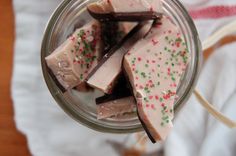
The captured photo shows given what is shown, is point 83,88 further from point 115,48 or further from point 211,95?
point 211,95

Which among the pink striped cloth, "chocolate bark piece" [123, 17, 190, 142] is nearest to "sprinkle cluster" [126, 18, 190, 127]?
"chocolate bark piece" [123, 17, 190, 142]

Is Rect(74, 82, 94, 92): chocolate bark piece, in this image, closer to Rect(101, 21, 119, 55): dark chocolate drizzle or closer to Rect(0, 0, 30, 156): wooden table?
Rect(101, 21, 119, 55): dark chocolate drizzle

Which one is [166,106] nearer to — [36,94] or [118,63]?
[118,63]

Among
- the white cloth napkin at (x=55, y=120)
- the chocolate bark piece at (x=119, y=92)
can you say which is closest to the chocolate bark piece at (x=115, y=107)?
the chocolate bark piece at (x=119, y=92)

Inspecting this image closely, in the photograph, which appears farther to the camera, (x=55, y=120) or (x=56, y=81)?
(x=55, y=120)

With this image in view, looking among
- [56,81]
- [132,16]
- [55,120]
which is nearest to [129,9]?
[132,16]

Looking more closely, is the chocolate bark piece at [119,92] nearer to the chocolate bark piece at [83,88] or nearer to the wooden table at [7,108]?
the chocolate bark piece at [83,88]

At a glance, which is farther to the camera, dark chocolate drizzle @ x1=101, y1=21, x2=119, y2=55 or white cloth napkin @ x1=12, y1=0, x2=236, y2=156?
white cloth napkin @ x1=12, y1=0, x2=236, y2=156
